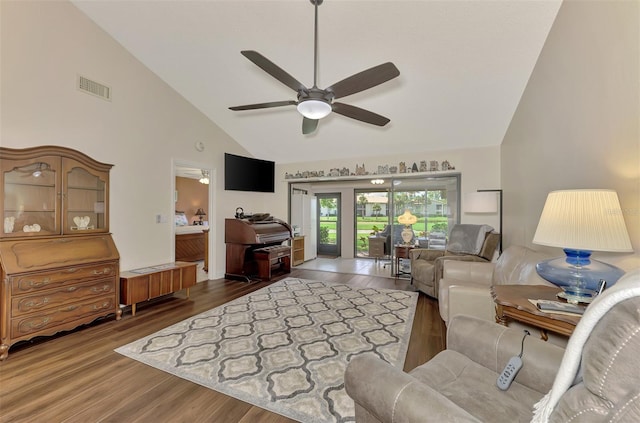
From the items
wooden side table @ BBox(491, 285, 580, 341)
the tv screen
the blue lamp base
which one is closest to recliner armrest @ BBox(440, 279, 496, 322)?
wooden side table @ BBox(491, 285, 580, 341)

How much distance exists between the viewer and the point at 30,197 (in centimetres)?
270

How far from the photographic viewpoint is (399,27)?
2.73 metres

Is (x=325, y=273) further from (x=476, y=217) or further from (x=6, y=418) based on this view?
(x=6, y=418)

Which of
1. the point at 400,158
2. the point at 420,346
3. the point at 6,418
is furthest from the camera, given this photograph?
the point at 400,158

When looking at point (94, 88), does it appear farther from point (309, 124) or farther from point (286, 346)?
point (286, 346)

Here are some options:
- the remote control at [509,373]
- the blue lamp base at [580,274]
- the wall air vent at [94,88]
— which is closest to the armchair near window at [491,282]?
the blue lamp base at [580,274]

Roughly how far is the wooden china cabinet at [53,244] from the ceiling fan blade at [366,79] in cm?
291

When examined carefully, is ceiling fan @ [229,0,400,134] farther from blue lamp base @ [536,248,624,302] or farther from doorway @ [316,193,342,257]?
doorway @ [316,193,342,257]

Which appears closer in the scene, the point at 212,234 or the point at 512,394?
the point at 512,394

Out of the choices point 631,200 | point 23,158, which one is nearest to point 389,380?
point 631,200

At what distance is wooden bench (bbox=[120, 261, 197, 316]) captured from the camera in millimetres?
3201

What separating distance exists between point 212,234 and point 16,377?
306 cm

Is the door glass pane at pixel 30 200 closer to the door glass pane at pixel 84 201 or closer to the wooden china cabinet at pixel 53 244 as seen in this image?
the wooden china cabinet at pixel 53 244

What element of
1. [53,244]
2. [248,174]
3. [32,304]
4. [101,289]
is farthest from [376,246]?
[32,304]
